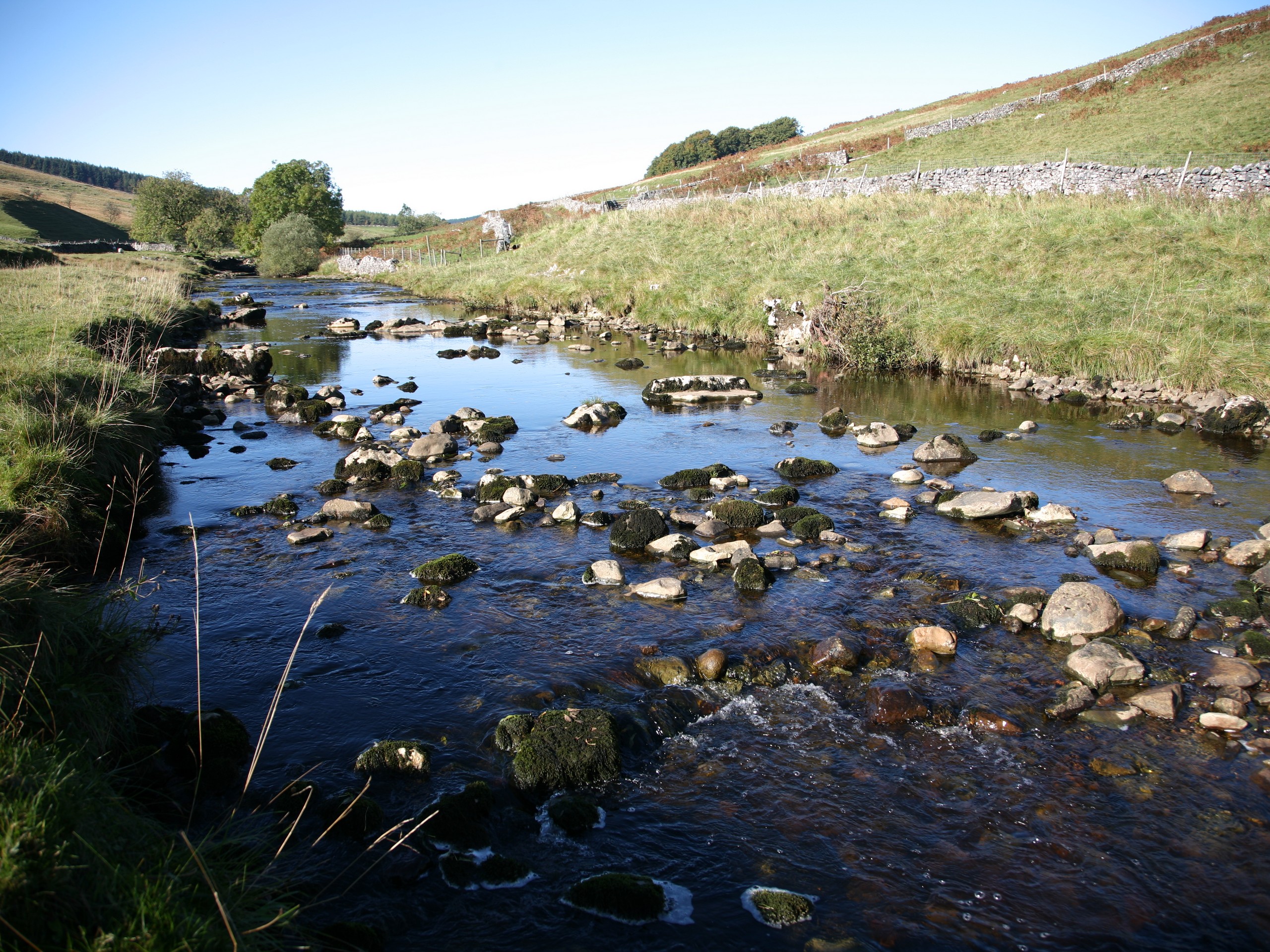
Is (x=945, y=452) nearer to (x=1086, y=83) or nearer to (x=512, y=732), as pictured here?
(x=512, y=732)

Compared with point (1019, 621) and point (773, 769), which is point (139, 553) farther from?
point (1019, 621)

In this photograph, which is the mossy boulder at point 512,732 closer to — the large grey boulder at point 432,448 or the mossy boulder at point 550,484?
the mossy boulder at point 550,484

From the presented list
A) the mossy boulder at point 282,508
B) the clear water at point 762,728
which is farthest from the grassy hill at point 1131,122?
the mossy boulder at point 282,508

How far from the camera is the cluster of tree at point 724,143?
103 meters

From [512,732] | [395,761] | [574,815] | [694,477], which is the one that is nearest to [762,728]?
[574,815]

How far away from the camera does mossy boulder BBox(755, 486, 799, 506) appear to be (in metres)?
13.7

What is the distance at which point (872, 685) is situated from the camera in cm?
816

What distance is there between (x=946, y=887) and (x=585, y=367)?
79.3 feet

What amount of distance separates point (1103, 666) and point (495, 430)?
13518mm

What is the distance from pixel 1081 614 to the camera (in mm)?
9148

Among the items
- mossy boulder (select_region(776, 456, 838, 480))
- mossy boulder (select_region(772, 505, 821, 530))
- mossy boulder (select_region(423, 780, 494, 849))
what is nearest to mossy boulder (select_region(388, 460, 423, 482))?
mossy boulder (select_region(772, 505, 821, 530))

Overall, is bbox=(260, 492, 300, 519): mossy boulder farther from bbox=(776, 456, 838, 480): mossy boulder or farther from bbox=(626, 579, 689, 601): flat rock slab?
bbox=(776, 456, 838, 480): mossy boulder

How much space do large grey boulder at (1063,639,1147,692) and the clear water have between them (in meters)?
0.24

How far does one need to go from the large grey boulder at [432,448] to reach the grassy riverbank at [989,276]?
55.2 ft
